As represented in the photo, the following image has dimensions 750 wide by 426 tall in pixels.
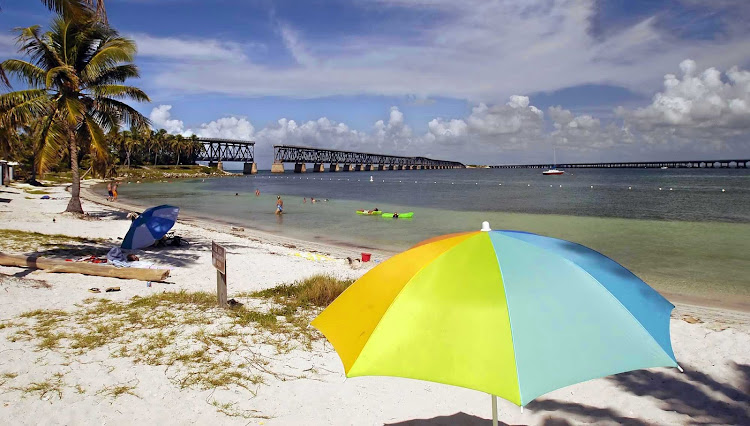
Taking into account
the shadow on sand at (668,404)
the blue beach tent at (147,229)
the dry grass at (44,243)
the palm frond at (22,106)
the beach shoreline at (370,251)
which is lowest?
the beach shoreline at (370,251)

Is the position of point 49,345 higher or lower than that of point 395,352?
lower

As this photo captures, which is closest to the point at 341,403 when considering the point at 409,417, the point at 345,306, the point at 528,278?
the point at 409,417

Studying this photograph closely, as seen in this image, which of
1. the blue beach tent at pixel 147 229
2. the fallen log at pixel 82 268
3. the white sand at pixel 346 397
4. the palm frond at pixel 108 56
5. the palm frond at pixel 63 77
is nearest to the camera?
the white sand at pixel 346 397

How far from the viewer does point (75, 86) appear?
1784cm

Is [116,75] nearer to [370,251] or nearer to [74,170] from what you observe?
[74,170]

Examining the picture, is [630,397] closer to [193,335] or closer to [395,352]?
[395,352]

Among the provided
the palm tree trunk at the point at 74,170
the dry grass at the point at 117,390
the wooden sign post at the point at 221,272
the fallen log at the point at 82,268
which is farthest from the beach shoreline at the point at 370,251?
the dry grass at the point at 117,390

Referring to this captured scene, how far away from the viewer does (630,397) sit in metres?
5.27

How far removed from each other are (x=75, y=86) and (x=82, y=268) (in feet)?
39.1

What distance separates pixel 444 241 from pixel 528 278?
665mm

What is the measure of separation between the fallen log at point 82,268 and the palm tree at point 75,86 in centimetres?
848

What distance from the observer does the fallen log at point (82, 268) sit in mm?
9234

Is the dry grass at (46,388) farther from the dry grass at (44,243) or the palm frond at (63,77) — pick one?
the palm frond at (63,77)

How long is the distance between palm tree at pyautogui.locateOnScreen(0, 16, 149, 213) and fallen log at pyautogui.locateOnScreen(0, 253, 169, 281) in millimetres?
→ 8481
